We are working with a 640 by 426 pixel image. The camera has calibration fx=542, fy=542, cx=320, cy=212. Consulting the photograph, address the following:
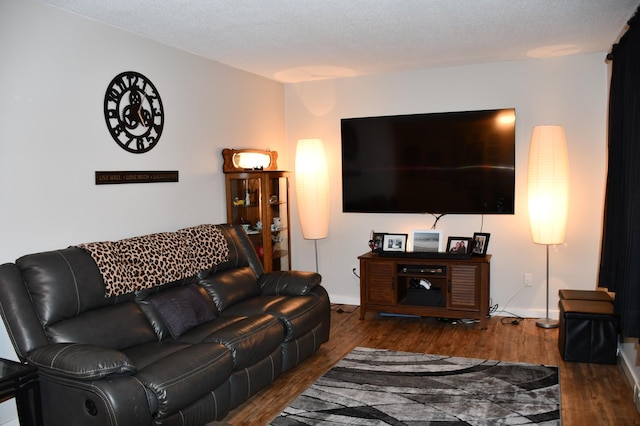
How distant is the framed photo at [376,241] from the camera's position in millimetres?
5422

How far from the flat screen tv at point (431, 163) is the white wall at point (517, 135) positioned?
12 cm

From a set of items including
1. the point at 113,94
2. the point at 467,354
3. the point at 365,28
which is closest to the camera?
the point at 113,94

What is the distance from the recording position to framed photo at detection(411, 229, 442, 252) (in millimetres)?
5289

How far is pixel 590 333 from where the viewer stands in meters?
3.95

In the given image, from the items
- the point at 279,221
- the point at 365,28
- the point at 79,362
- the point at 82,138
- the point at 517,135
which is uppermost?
the point at 365,28

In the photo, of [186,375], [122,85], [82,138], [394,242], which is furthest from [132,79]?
[394,242]

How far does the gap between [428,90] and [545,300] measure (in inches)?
92.5

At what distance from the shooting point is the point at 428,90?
17.9 feet

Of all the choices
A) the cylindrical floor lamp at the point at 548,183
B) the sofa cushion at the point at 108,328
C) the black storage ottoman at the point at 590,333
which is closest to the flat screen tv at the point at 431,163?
the cylindrical floor lamp at the point at 548,183

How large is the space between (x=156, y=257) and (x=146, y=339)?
565 mm

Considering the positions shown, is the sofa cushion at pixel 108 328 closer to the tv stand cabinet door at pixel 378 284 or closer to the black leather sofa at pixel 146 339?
the black leather sofa at pixel 146 339

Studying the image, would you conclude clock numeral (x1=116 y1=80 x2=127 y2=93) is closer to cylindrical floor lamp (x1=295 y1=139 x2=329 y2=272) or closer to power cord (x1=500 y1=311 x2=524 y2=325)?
cylindrical floor lamp (x1=295 y1=139 x2=329 y2=272)

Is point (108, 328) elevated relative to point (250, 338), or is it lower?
elevated

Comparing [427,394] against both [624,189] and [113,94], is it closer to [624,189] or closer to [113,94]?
[624,189]
